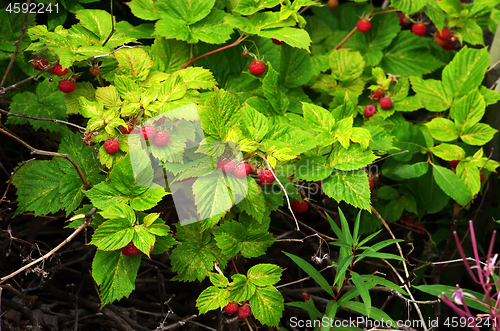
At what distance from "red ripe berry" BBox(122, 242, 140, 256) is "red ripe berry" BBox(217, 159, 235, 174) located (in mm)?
312

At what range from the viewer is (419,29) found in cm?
181

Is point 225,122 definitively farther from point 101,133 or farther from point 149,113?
point 101,133

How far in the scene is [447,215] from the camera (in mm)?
1845

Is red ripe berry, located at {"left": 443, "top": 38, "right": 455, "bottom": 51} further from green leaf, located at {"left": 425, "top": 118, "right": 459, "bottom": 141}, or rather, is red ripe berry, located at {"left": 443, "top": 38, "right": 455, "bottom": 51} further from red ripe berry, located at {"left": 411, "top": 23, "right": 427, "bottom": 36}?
green leaf, located at {"left": 425, "top": 118, "right": 459, "bottom": 141}

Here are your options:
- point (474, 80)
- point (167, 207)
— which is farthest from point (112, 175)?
point (474, 80)

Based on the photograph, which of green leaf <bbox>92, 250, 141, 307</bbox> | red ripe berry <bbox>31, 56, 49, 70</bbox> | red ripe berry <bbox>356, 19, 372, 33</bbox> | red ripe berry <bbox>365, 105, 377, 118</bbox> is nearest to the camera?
green leaf <bbox>92, 250, 141, 307</bbox>

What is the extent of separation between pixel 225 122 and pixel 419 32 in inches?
46.0

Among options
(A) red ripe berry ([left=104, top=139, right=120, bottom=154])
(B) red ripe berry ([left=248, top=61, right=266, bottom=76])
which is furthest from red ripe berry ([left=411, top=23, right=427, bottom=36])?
(A) red ripe berry ([left=104, top=139, right=120, bottom=154])

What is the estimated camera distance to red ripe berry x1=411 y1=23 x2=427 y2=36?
5.90 feet

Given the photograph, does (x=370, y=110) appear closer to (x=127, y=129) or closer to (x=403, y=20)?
(x=403, y=20)

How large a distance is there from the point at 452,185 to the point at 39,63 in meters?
1.48

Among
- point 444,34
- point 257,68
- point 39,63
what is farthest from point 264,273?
point 444,34

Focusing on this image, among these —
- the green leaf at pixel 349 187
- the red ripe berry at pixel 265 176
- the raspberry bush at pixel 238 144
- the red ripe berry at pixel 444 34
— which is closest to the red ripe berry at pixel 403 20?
the raspberry bush at pixel 238 144

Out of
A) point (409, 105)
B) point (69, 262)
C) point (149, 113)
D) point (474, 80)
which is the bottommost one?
point (69, 262)
